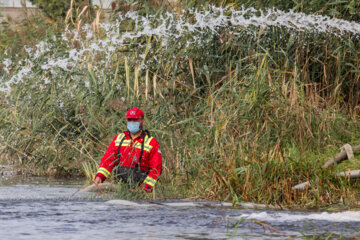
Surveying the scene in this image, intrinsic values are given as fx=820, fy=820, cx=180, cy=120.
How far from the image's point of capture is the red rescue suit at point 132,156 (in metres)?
10.6

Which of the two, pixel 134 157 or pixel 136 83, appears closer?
pixel 134 157

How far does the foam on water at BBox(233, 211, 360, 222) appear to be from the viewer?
27.7 ft

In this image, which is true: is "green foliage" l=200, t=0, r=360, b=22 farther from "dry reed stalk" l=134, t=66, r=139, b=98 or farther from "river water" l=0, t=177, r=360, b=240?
"river water" l=0, t=177, r=360, b=240

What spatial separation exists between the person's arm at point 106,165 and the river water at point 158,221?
0.29m

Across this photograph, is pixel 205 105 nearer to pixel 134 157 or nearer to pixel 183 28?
pixel 134 157

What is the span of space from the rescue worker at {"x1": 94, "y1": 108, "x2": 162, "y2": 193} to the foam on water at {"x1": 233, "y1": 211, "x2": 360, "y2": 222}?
220cm

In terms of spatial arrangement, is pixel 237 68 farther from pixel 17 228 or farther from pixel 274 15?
pixel 17 228

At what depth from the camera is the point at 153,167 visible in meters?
10.6

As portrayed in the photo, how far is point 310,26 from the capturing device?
13.4 m

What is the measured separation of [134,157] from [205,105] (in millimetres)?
1592

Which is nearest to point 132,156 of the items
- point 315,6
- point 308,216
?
point 308,216

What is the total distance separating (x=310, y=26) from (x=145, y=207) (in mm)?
5242

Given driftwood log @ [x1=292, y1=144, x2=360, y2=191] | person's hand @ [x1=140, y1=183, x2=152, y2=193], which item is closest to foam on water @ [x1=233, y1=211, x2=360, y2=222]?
driftwood log @ [x1=292, y1=144, x2=360, y2=191]

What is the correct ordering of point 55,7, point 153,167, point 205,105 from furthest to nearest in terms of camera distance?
point 55,7
point 205,105
point 153,167
